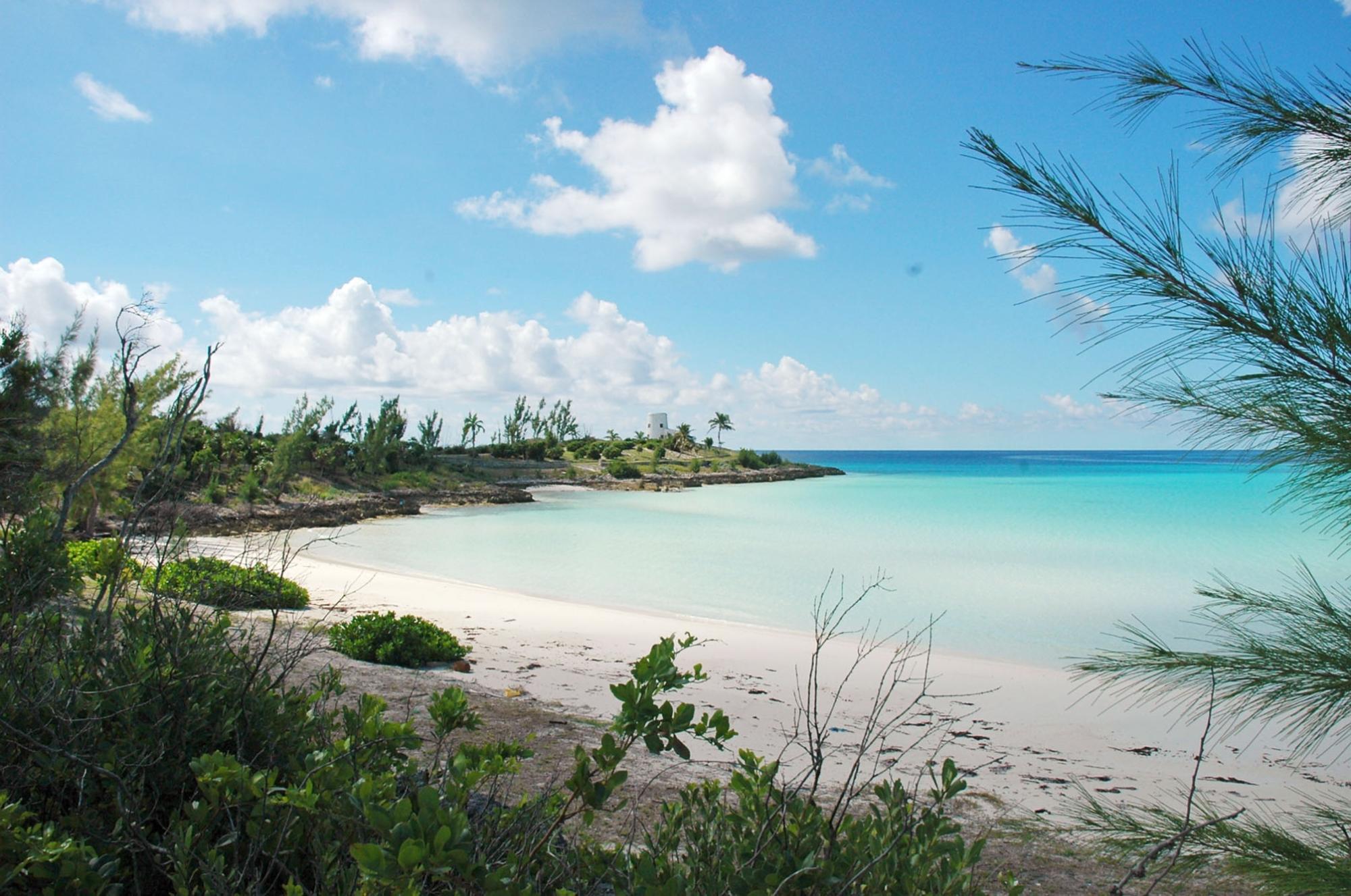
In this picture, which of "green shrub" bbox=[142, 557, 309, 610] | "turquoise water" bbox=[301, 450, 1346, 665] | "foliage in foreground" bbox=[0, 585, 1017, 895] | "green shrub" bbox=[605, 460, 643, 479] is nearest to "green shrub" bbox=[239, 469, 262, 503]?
"turquoise water" bbox=[301, 450, 1346, 665]

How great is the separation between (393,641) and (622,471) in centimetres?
4368

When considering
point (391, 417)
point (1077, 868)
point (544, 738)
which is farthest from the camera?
point (391, 417)

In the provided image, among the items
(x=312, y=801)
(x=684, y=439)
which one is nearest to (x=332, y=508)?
(x=312, y=801)

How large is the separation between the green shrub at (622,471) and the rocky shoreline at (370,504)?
0.77 meters

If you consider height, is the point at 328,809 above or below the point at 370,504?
above

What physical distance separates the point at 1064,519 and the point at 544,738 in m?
32.7

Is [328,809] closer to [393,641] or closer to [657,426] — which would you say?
[393,641]

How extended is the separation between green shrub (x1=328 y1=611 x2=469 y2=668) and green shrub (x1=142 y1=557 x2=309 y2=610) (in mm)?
773

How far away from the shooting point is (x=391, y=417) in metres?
38.5

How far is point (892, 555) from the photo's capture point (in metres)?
22.1

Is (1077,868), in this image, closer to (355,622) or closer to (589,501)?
(355,622)

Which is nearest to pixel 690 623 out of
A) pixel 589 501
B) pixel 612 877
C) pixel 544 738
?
pixel 544 738

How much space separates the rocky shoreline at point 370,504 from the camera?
1167 cm

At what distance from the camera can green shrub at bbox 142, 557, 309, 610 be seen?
3.62 m
